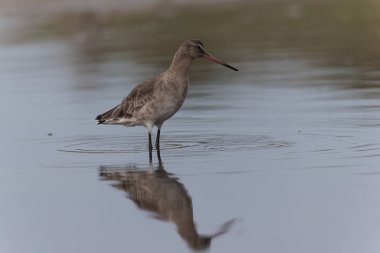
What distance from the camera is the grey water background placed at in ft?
30.8

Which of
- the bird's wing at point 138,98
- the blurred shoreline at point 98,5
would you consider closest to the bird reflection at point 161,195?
the bird's wing at point 138,98

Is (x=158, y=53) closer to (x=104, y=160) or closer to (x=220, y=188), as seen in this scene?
(x=104, y=160)

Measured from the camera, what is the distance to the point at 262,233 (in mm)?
9117

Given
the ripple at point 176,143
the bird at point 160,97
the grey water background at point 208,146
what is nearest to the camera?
the grey water background at point 208,146

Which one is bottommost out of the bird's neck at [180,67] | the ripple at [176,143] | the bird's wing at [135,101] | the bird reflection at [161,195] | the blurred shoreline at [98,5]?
the bird reflection at [161,195]

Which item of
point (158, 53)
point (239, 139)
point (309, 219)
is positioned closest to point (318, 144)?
point (239, 139)

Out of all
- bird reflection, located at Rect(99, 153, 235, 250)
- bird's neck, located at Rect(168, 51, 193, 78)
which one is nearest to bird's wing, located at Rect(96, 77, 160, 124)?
bird's neck, located at Rect(168, 51, 193, 78)

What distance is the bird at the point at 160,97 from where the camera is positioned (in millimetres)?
13508

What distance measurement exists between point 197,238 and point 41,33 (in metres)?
21.8

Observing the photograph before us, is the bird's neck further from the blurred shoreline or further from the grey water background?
the blurred shoreline

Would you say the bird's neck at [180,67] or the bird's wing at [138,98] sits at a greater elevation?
the bird's neck at [180,67]

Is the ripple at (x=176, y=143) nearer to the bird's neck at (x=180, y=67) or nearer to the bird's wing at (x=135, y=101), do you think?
the bird's wing at (x=135, y=101)

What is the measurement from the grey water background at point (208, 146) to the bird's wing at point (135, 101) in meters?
0.35

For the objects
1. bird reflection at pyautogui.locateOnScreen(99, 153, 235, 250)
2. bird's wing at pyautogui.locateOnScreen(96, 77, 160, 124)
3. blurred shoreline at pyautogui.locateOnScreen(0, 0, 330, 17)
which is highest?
blurred shoreline at pyautogui.locateOnScreen(0, 0, 330, 17)
